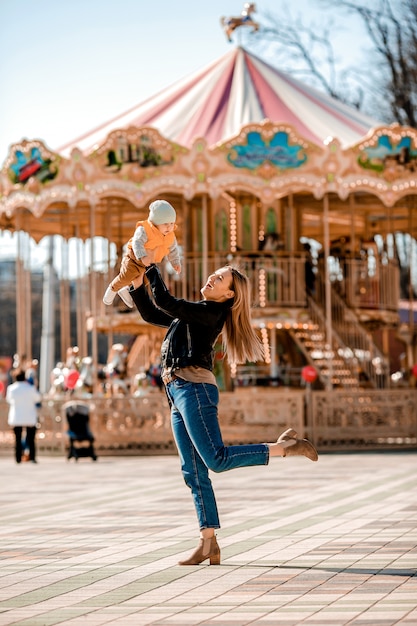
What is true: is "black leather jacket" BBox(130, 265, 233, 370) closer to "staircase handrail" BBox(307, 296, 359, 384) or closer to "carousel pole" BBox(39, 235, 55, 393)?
"staircase handrail" BBox(307, 296, 359, 384)

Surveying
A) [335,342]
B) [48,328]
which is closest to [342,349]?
[335,342]

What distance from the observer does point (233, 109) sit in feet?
90.1

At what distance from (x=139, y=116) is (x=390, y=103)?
19.2 meters

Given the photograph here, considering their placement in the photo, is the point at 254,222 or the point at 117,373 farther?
the point at 254,222

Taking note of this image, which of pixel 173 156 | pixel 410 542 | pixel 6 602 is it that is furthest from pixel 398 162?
pixel 6 602

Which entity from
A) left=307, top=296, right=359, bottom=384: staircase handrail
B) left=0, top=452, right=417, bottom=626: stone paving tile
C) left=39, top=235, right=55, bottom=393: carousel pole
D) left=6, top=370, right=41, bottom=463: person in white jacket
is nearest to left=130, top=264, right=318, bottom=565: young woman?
left=0, top=452, right=417, bottom=626: stone paving tile

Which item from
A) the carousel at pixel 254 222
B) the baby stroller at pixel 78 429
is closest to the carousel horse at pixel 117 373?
the carousel at pixel 254 222

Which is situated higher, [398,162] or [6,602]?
[398,162]

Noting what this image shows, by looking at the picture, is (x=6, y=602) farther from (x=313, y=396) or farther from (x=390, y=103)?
(x=390, y=103)

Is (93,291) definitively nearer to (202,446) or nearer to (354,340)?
(354,340)

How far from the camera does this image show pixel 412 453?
22.7 m

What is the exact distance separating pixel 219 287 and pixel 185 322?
32 centimetres

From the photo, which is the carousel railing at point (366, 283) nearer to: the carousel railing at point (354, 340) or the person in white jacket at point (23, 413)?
the carousel railing at point (354, 340)

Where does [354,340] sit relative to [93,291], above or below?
below
